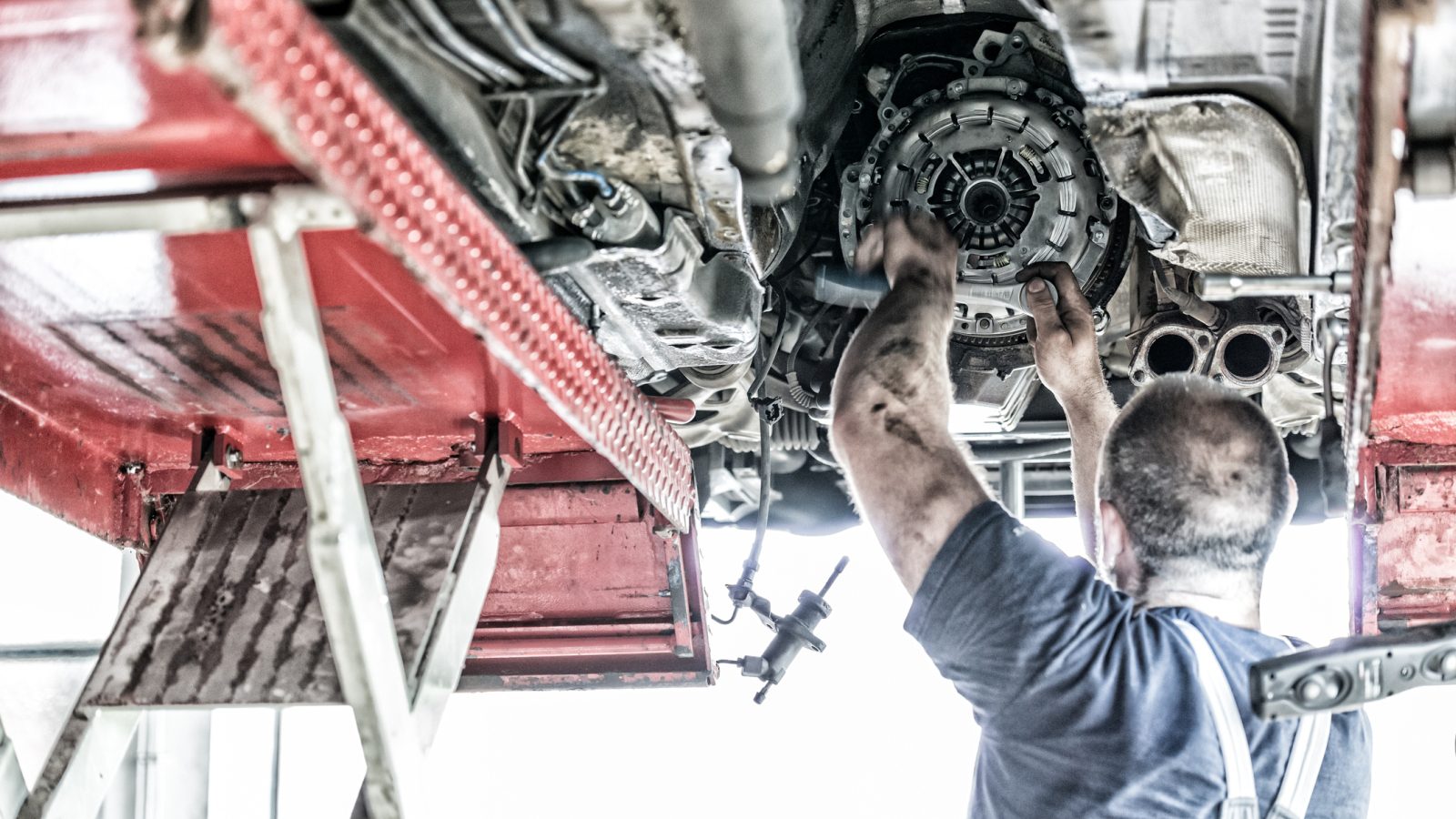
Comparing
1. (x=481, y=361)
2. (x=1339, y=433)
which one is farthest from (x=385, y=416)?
(x=1339, y=433)

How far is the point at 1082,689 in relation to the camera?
1759 millimetres

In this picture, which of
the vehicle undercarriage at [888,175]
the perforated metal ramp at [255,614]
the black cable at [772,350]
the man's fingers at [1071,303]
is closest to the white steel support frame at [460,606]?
the perforated metal ramp at [255,614]

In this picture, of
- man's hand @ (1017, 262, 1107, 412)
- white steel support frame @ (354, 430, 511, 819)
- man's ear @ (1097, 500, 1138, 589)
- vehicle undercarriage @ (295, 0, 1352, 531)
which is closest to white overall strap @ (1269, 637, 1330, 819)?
man's ear @ (1097, 500, 1138, 589)

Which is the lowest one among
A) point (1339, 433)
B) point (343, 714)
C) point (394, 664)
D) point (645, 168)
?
point (343, 714)

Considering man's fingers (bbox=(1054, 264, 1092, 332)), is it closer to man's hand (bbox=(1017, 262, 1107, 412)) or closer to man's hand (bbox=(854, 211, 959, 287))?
man's hand (bbox=(1017, 262, 1107, 412))

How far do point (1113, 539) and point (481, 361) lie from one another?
94 centimetres

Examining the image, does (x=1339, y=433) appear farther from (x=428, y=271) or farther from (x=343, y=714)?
(x=343, y=714)

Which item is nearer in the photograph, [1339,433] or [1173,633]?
[1173,633]

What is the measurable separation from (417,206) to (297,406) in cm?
26

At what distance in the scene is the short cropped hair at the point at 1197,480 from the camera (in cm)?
190

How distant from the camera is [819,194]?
Result: 2834 mm

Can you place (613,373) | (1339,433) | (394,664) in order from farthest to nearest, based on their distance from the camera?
1. (1339,433)
2. (613,373)
3. (394,664)

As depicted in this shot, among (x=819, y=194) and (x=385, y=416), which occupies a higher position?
(x=819, y=194)

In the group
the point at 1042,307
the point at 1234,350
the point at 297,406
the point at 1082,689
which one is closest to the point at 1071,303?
the point at 1042,307
